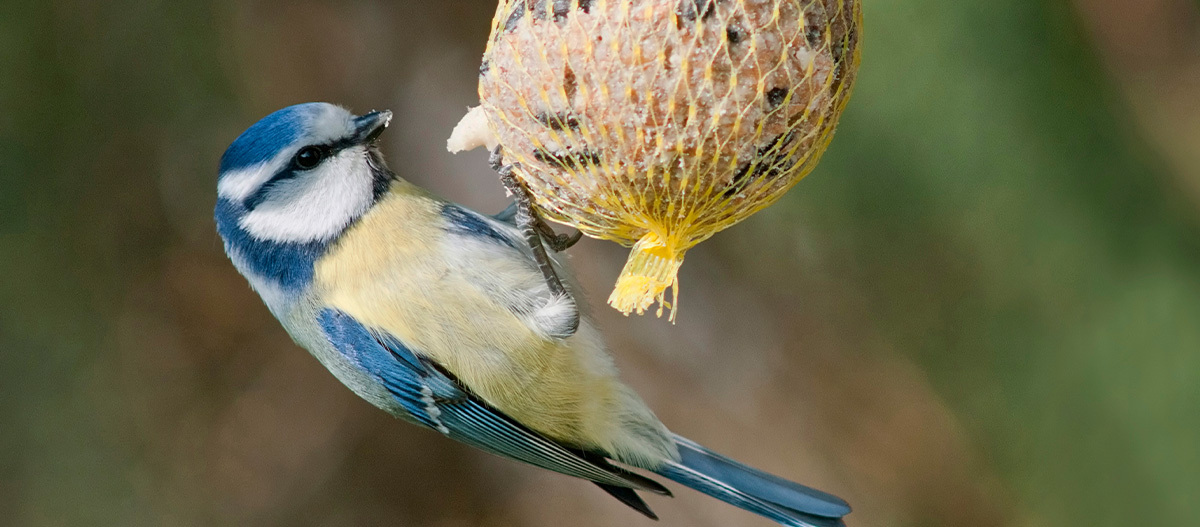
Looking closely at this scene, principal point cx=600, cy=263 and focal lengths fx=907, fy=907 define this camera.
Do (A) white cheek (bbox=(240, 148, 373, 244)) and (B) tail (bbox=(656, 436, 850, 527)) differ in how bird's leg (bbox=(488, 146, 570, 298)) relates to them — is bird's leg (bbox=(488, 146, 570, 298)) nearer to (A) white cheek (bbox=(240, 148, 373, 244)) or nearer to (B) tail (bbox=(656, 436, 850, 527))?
(A) white cheek (bbox=(240, 148, 373, 244))

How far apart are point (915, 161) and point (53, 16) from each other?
Result: 2.49 m

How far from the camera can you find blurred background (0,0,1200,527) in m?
2.12

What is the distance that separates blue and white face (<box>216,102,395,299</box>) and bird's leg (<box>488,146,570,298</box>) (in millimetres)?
320

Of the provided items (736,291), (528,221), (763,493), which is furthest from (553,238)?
(736,291)

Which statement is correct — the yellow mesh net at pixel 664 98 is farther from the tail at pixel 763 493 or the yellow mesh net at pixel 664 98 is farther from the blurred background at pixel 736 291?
the blurred background at pixel 736 291

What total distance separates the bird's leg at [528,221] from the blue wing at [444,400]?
0.29 meters

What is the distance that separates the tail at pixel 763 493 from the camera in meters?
1.76

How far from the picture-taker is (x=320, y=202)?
1.71m

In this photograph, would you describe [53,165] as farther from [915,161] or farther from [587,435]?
[915,161]

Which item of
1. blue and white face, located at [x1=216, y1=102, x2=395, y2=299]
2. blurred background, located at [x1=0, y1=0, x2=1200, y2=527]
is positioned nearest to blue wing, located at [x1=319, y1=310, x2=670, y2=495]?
blue and white face, located at [x1=216, y1=102, x2=395, y2=299]

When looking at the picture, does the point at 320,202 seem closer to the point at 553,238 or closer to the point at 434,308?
the point at 434,308

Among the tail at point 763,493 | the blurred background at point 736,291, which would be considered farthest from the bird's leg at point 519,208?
the blurred background at point 736,291

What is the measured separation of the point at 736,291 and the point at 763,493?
1.21 meters

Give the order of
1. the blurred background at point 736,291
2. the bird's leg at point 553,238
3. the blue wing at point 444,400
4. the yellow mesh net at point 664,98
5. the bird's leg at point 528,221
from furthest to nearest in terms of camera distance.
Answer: the blurred background at point 736,291
the blue wing at point 444,400
the bird's leg at point 553,238
the bird's leg at point 528,221
the yellow mesh net at point 664,98
